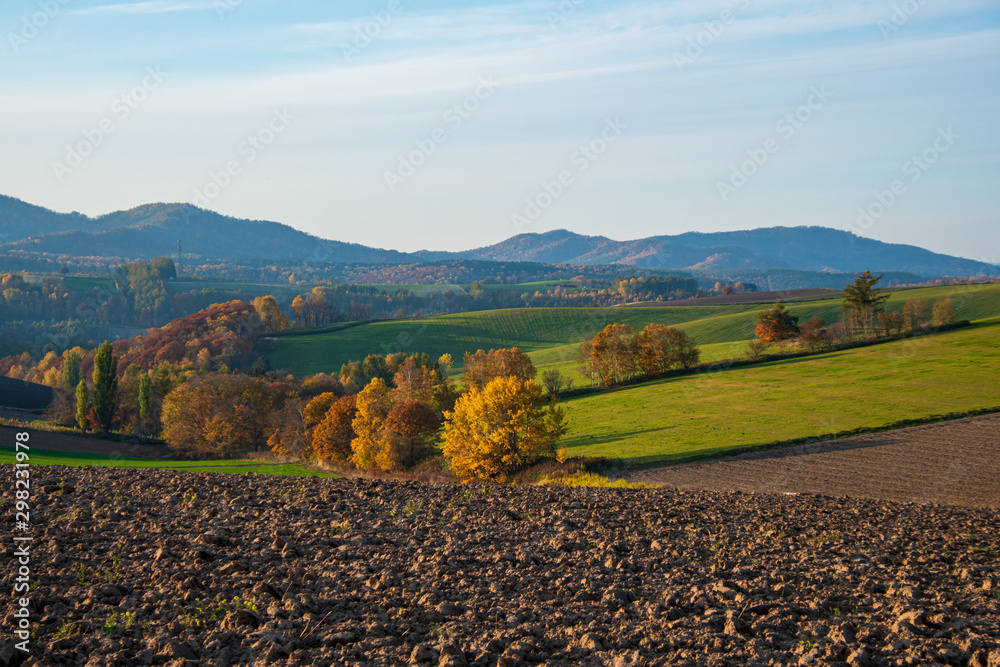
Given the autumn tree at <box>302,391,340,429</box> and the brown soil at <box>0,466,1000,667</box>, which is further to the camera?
the autumn tree at <box>302,391,340,429</box>

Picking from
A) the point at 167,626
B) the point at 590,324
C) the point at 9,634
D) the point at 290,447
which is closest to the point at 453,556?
the point at 167,626

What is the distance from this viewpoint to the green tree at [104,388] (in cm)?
7225

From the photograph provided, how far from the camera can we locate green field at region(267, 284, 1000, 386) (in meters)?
107

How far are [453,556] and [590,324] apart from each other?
446 feet

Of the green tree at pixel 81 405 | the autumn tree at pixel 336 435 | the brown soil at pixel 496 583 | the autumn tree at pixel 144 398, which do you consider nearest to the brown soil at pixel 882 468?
the brown soil at pixel 496 583

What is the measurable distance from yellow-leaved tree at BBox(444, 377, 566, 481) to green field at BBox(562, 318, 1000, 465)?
22.0 feet

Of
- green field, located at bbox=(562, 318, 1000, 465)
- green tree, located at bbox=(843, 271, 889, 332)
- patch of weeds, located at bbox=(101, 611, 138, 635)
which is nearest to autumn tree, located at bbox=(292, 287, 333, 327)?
green field, located at bbox=(562, 318, 1000, 465)

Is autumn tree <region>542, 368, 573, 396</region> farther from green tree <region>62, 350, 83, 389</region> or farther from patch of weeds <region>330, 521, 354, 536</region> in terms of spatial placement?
green tree <region>62, 350, 83, 389</region>

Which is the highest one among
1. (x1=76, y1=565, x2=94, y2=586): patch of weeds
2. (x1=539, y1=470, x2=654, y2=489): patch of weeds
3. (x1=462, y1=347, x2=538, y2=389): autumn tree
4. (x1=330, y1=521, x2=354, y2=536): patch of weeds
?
(x1=76, y1=565, x2=94, y2=586): patch of weeds

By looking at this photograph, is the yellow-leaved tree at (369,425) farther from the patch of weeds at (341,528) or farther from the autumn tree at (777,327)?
the autumn tree at (777,327)

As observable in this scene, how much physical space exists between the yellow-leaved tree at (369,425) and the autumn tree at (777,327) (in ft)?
179

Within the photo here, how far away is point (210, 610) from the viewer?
10664mm

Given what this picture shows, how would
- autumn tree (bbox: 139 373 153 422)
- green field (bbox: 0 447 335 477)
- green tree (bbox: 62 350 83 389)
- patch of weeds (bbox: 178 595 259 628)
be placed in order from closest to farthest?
patch of weeds (bbox: 178 595 259 628), green field (bbox: 0 447 335 477), autumn tree (bbox: 139 373 153 422), green tree (bbox: 62 350 83 389)

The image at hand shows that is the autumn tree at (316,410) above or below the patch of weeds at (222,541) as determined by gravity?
below
